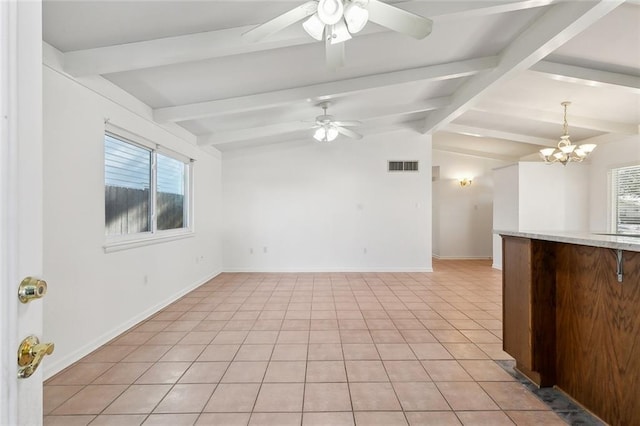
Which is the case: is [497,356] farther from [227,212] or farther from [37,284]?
[227,212]

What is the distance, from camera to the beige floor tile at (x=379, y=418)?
1.83 metres

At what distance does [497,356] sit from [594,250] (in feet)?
4.25

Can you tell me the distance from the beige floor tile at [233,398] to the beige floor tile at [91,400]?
2.23 ft

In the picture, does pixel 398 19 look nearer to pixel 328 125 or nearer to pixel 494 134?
pixel 328 125

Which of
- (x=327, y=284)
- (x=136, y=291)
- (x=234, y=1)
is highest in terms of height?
(x=234, y=1)

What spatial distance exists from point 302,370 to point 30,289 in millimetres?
2170

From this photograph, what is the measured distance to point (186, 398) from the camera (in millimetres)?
2078

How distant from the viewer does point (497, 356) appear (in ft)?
8.72

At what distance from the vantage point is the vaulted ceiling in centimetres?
238

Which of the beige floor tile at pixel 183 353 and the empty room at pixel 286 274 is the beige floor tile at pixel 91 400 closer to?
the empty room at pixel 286 274

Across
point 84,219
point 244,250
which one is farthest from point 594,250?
point 244,250

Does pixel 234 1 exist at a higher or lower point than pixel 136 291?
higher

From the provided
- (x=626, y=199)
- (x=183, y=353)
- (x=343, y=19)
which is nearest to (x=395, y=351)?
(x=183, y=353)

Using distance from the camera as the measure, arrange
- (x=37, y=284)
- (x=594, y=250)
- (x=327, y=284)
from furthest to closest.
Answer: (x=327, y=284), (x=594, y=250), (x=37, y=284)
